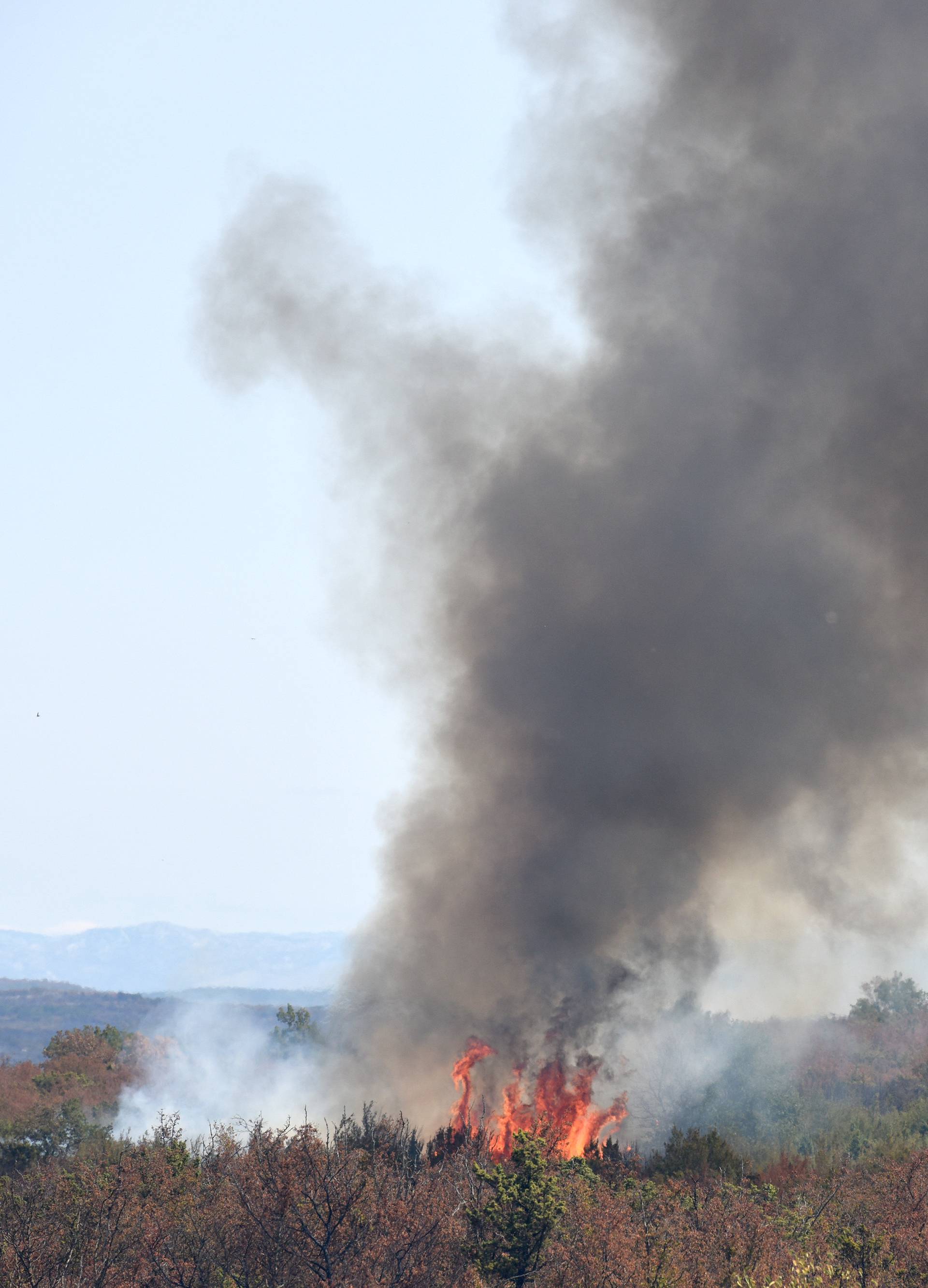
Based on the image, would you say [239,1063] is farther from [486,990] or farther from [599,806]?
[599,806]

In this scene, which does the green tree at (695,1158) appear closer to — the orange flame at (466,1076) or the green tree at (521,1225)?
the orange flame at (466,1076)

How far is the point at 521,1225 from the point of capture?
27859 millimetres

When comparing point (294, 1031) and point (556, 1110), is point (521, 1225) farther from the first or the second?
point (294, 1031)

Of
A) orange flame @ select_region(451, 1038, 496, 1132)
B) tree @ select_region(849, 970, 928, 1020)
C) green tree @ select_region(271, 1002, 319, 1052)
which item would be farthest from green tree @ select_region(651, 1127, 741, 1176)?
tree @ select_region(849, 970, 928, 1020)

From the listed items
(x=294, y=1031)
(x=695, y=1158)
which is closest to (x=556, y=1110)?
(x=695, y=1158)

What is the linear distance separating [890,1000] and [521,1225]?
88597 millimetres

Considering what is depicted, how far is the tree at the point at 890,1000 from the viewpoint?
335 ft

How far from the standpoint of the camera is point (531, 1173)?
2866 centimetres

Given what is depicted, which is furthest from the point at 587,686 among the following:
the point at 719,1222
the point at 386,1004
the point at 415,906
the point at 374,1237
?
the point at 374,1237

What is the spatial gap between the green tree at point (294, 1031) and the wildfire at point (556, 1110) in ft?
123

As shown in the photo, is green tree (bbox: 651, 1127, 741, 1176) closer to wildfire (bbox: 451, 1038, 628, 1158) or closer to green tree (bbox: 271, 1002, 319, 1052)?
wildfire (bbox: 451, 1038, 628, 1158)

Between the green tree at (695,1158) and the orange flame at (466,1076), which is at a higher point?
the orange flame at (466,1076)

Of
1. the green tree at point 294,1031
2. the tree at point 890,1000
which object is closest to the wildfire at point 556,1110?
the green tree at point 294,1031

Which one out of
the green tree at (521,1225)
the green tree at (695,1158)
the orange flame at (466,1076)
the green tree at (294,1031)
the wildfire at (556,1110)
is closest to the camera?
the green tree at (521,1225)
